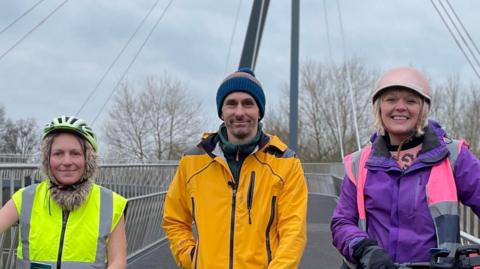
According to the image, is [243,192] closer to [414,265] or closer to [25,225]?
[414,265]

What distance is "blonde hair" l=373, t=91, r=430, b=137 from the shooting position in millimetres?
2568

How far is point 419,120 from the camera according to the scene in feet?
8.42

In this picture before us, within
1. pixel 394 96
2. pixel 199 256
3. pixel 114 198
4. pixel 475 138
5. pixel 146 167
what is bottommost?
pixel 199 256

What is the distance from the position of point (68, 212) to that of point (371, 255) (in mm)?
1267

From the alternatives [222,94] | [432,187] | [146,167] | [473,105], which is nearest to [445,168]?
[432,187]

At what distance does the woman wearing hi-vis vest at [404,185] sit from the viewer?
242cm

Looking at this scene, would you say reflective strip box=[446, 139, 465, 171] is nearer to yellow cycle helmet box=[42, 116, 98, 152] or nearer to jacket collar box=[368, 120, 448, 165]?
jacket collar box=[368, 120, 448, 165]

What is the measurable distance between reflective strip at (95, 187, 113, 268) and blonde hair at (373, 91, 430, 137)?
3.93 ft

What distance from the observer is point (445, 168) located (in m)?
2.46

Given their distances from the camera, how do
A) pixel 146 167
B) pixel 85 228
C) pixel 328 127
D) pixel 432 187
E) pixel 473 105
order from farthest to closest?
pixel 328 127, pixel 473 105, pixel 146 167, pixel 85 228, pixel 432 187

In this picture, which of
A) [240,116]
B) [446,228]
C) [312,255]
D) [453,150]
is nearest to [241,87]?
[240,116]

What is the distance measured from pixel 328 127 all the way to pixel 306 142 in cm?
186

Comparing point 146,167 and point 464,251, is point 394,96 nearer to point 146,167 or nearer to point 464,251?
point 464,251

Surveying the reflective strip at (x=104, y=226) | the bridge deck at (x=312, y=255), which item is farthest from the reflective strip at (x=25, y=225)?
the bridge deck at (x=312, y=255)
